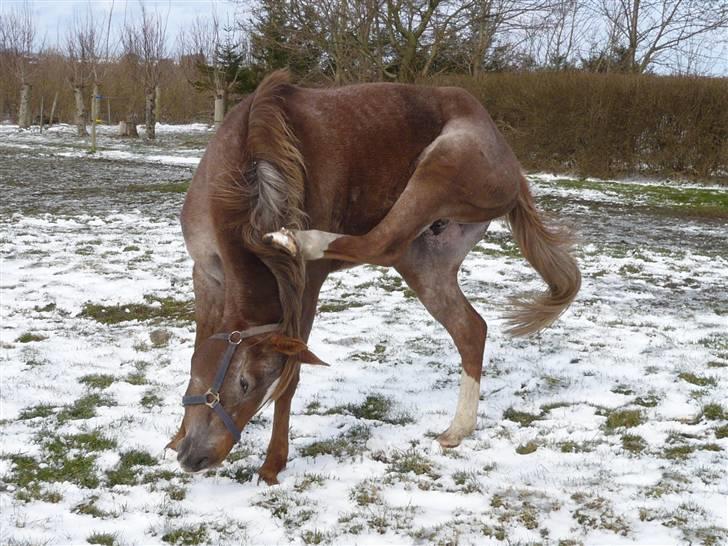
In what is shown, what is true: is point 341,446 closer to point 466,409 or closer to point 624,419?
point 466,409

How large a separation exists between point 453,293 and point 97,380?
2296 millimetres

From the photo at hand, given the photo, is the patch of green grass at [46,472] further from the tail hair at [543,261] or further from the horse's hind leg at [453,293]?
the tail hair at [543,261]

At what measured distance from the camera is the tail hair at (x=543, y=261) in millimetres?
3887

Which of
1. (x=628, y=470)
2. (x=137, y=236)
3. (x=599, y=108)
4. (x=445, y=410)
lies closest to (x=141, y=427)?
(x=445, y=410)

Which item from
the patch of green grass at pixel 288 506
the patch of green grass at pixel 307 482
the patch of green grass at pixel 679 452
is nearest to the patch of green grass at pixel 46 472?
the patch of green grass at pixel 288 506

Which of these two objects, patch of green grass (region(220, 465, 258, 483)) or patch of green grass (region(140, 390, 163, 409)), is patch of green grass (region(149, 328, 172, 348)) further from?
patch of green grass (region(220, 465, 258, 483))

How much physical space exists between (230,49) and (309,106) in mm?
33691

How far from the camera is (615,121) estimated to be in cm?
1656

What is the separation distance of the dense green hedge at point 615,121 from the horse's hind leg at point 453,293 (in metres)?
14.2

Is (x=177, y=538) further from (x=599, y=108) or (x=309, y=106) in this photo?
(x=599, y=108)

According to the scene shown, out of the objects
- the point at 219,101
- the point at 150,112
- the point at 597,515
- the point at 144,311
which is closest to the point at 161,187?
Answer: the point at 144,311

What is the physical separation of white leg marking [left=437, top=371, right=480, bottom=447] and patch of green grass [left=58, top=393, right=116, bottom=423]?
192 centimetres

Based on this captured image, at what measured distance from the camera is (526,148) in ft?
58.1

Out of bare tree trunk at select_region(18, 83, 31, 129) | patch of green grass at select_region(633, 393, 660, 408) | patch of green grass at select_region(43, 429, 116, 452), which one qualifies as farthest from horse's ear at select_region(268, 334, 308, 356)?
bare tree trunk at select_region(18, 83, 31, 129)
